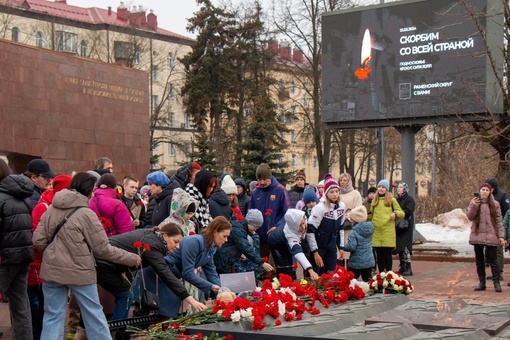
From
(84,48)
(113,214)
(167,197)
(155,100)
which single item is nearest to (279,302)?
(113,214)

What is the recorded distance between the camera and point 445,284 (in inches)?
511

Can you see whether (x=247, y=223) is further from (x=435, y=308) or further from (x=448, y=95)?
(x=448, y=95)

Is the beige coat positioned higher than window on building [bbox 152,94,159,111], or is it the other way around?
window on building [bbox 152,94,159,111]

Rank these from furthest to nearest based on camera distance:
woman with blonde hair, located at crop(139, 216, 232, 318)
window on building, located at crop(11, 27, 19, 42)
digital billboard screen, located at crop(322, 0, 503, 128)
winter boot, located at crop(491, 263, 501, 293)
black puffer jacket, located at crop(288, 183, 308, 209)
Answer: window on building, located at crop(11, 27, 19, 42) → digital billboard screen, located at crop(322, 0, 503, 128) → black puffer jacket, located at crop(288, 183, 308, 209) → winter boot, located at crop(491, 263, 501, 293) → woman with blonde hair, located at crop(139, 216, 232, 318)

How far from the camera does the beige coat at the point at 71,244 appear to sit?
6398 millimetres

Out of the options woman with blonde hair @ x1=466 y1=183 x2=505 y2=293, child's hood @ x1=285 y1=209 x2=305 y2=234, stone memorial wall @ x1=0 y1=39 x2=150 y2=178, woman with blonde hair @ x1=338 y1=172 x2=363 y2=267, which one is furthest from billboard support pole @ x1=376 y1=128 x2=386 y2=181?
child's hood @ x1=285 y1=209 x2=305 y2=234

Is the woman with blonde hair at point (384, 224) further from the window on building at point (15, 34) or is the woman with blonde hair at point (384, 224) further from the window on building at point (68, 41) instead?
the window on building at point (15, 34)

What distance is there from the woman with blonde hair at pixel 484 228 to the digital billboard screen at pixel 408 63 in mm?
5726

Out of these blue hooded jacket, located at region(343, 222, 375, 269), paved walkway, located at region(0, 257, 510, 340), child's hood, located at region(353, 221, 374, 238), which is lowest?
paved walkway, located at region(0, 257, 510, 340)

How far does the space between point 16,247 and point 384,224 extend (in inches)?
282

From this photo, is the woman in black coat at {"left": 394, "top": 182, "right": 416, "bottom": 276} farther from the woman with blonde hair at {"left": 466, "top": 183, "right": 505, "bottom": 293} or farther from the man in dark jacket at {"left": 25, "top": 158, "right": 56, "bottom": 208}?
the man in dark jacket at {"left": 25, "top": 158, "right": 56, "bottom": 208}

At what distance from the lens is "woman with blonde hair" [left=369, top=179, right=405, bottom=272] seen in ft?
41.9

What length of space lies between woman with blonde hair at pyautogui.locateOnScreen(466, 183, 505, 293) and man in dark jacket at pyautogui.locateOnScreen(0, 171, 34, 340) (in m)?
7.22

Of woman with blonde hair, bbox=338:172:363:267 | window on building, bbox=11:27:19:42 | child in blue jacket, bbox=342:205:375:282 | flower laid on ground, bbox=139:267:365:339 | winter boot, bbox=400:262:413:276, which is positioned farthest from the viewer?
window on building, bbox=11:27:19:42
